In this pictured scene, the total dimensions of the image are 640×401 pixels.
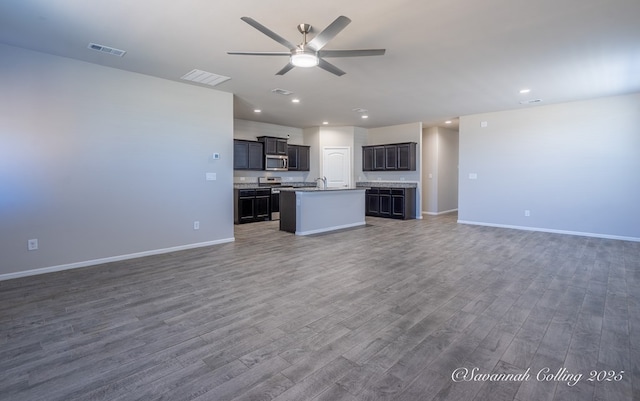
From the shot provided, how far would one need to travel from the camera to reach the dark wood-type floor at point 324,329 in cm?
173

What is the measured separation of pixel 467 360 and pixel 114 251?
15.1 ft

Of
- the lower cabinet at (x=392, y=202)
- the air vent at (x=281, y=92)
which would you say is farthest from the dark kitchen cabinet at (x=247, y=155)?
the lower cabinet at (x=392, y=202)

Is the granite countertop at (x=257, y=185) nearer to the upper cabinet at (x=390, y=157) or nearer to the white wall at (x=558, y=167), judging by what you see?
the upper cabinet at (x=390, y=157)

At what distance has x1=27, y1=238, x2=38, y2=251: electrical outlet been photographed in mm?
3719

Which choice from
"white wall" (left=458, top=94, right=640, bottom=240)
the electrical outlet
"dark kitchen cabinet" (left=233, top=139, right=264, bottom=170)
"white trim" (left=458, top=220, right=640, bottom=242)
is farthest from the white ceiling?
"white trim" (left=458, top=220, right=640, bottom=242)

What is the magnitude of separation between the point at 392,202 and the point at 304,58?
628 centimetres

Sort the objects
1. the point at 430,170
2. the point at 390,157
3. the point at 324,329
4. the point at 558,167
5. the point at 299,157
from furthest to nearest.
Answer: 1. the point at 430,170
2. the point at 299,157
3. the point at 390,157
4. the point at 558,167
5. the point at 324,329

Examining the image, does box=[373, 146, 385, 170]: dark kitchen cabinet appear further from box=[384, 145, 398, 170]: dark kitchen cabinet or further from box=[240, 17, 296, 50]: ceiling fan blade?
box=[240, 17, 296, 50]: ceiling fan blade

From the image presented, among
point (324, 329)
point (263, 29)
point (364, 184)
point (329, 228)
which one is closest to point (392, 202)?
point (364, 184)

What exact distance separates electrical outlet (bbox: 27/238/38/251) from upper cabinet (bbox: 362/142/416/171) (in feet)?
25.7

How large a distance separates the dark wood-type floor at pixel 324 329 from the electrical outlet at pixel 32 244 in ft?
1.42

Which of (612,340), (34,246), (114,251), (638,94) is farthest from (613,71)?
(34,246)

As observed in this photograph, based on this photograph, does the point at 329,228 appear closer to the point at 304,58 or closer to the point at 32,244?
the point at 304,58

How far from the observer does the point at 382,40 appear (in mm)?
3381
